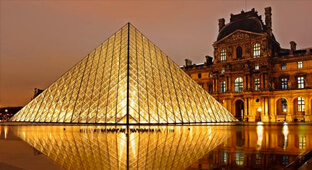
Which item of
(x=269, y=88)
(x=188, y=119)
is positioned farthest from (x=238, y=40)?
(x=188, y=119)

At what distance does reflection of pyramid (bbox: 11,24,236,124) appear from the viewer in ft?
61.5

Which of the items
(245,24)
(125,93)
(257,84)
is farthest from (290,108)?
(125,93)

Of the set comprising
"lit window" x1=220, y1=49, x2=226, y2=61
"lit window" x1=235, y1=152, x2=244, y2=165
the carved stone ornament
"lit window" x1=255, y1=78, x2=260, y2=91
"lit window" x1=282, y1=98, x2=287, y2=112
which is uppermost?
the carved stone ornament

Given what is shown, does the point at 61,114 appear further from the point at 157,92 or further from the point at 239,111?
the point at 239,111

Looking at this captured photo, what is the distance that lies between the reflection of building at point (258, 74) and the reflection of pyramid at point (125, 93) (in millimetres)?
18197

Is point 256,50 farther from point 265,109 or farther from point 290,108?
point 290,108

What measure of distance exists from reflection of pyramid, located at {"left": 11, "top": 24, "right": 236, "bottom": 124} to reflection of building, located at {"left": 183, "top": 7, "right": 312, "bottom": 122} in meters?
18.2

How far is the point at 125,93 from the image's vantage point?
18703 millimetres

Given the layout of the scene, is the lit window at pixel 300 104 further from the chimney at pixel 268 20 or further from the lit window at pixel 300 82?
the chimney at pixel 268 20

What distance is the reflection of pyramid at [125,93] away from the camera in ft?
61.5

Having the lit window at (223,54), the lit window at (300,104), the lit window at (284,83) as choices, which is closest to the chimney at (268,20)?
the lit window at (223,54)

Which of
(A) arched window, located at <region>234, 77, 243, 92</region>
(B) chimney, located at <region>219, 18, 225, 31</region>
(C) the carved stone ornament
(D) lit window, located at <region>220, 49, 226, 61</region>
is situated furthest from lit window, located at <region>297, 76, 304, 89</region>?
(B) chimney, located at <region>219, 18, 225, 31</region>

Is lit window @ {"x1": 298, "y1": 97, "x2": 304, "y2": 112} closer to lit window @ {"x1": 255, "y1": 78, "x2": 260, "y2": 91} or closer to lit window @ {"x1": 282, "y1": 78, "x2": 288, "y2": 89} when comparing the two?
lit window @ {"x1": 282, "y1": 78, "x2": 288, "y2": 89}

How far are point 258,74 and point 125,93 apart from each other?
29585mm
